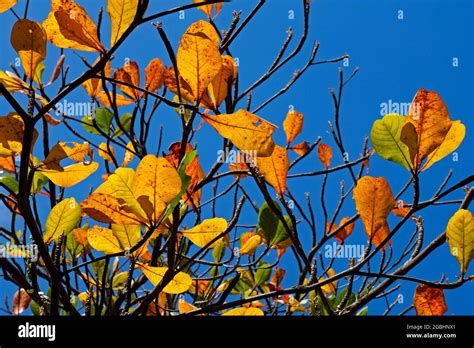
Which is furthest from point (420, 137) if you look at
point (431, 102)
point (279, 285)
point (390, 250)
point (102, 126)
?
point (279, 285)

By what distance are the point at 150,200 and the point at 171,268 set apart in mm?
70

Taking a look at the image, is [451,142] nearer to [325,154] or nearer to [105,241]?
[105,241]

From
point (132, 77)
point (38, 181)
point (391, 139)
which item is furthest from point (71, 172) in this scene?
point (132, 77)

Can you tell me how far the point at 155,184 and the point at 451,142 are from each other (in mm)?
345

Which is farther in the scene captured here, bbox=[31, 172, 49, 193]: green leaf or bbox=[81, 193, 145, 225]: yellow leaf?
bbox=[31, 172, 49, 193]: green leaf

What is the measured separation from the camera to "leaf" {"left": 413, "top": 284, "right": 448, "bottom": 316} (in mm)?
691

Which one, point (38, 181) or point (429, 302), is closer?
point (429, 302)

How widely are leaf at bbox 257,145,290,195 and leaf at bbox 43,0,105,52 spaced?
24 centimetres

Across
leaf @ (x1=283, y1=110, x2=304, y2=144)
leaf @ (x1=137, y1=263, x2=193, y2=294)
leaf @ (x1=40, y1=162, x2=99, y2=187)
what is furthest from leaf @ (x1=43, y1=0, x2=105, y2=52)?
leaf @ (x1=283, y1=110, x2=304, y2=144)

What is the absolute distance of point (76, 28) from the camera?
52 centimetres

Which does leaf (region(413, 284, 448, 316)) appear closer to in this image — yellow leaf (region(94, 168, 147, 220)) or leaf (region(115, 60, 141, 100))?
yellow leaf (region(94, 168, 147, 220))

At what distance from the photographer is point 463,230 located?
0.58m

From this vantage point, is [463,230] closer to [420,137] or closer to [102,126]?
[420,137]

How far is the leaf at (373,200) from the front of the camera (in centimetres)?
57
